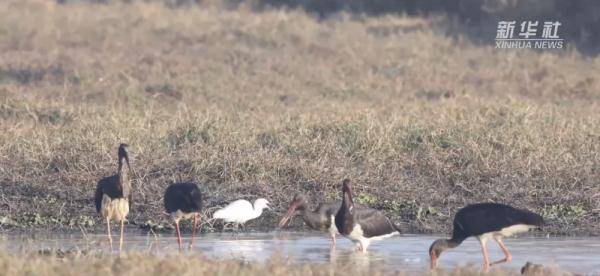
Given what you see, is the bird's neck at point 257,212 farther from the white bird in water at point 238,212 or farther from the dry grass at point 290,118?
the dry grass at point 290,118

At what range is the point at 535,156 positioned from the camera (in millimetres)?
12555

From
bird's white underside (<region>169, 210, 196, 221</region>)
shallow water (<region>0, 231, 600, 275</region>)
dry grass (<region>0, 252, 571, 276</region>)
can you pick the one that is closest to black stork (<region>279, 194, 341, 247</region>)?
shallow water (<region>0, 231, 600, 275</region>)

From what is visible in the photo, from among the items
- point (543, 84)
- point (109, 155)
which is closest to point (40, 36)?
point (543, 84)

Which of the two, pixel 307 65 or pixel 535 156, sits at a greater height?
pixel 307 65

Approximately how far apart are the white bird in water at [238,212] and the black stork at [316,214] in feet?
1.15

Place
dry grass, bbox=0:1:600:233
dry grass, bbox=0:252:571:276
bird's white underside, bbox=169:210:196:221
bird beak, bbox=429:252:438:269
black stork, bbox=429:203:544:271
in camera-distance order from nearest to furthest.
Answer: dry grass, bbox=0:252:571:276 < black stork, bbox=429:203:544:271 < bird beak, bbox=429:252:438:269 < bird's white underside, bbox=169:210:196:221 < dry grass, bbox=0:1:600:233

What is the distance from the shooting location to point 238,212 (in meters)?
11.1

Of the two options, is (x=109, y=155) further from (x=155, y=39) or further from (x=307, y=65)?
(x=155, y=39)

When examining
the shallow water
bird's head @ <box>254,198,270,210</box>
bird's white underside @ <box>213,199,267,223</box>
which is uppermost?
bird's head @ <box>254,198,270,210</box>

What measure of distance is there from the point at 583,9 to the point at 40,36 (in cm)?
1082

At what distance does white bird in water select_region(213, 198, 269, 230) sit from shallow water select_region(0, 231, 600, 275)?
0.57 feet

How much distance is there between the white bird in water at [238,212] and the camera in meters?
11.1

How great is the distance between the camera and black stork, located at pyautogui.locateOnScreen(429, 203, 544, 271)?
9234mm

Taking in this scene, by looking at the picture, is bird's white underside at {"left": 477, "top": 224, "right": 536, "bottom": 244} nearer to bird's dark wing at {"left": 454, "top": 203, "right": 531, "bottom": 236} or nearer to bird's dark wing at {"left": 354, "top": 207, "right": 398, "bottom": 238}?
bird's dark wing at {"left": 454, "top": 203, "right": 531, "bottom": 236}
